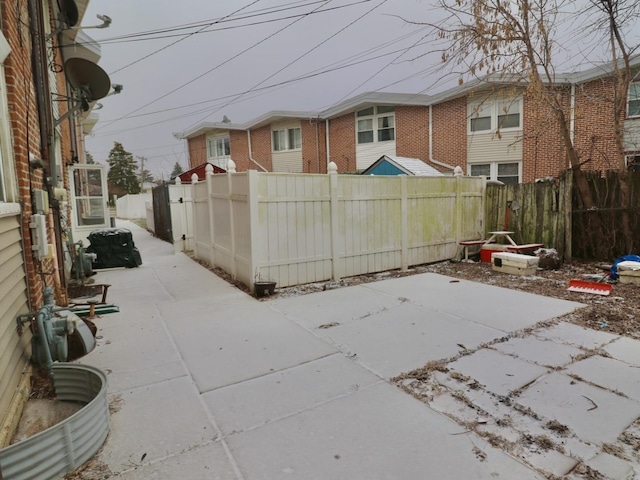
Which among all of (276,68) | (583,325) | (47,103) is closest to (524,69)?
(583,325)

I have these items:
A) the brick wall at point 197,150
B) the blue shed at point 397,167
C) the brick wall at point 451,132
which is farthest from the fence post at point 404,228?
the brick wall at point 197,150

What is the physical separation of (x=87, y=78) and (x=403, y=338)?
5048mm

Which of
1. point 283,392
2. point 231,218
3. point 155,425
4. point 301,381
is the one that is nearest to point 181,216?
point 231,218

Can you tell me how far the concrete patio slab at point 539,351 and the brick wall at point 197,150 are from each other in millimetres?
23943

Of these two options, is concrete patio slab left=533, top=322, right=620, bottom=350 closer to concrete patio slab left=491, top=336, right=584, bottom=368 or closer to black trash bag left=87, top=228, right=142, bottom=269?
concrete patio slab left=491, top=336, right=584, bottom=368

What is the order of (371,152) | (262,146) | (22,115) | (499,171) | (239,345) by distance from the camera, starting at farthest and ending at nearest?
(262,146) < (371,152) < (499,171) < (239,345) < (22,115)

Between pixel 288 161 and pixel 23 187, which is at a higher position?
pixel 288 161

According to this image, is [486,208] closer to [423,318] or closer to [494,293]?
[494,293]

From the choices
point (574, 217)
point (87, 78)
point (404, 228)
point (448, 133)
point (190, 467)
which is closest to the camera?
point (190, 467)

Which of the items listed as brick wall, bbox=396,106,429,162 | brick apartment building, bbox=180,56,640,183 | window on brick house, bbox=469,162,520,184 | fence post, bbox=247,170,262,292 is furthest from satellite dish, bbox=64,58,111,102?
brick wall, bbox=396,106,429,162

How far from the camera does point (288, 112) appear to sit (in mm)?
19719

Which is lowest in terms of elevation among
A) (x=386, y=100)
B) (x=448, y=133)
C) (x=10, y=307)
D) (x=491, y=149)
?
(x=10, y=307)

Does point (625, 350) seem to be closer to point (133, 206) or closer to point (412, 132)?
point (412, 132)

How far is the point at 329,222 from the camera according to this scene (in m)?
6.82
